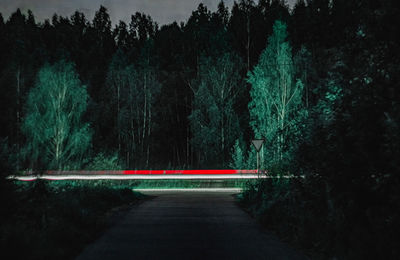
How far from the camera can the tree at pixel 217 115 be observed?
44.7 m

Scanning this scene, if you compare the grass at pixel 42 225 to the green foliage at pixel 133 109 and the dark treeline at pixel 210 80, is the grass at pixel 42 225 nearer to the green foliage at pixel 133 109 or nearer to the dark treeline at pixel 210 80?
the dark treeline at pixel 210 80

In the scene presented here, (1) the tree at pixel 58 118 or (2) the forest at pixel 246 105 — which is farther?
(1) the tree at pixel 58 118

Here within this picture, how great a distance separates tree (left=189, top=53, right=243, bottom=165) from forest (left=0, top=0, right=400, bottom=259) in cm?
14

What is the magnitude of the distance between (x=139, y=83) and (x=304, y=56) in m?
24.1

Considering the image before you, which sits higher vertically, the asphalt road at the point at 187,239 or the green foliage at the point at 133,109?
the green foliage at the point at 133,109

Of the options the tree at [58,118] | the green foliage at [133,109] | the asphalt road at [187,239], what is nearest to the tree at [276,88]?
the tree at [58,118]

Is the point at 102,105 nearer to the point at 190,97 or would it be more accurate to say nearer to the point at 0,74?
the point at 190,97

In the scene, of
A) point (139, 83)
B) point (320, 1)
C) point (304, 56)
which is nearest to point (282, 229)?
point (304, 56)

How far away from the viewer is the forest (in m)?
7.75

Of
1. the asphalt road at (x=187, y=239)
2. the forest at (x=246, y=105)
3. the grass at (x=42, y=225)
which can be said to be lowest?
the asphalt road at (x=187, y=239)

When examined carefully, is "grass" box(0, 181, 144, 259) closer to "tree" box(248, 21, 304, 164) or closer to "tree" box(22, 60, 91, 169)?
"tree" box(248, 21, 304, 164)

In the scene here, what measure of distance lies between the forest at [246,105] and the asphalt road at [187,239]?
1.00 meters

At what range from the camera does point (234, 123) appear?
45906mm

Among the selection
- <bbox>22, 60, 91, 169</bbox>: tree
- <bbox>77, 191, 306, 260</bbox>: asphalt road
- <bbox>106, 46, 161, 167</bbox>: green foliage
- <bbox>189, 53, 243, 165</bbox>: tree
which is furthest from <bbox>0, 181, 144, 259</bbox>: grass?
<bbox>106, 46, 161, 167</bbox>: green foliage
